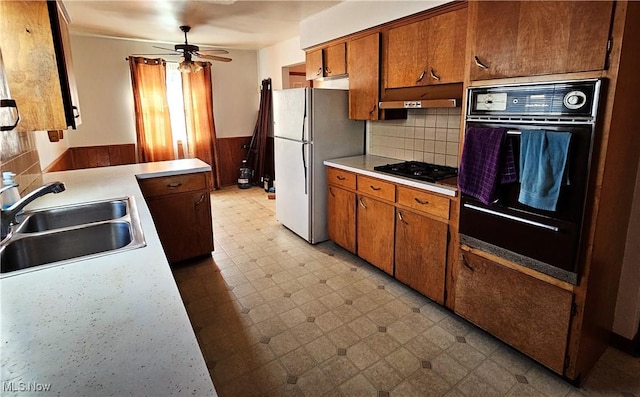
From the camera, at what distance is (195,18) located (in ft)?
12.7

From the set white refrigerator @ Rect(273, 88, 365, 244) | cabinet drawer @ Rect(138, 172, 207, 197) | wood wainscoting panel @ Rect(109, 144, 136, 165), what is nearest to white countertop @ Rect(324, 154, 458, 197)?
white refrigerator @ Rect(273, 88, 365, 244)

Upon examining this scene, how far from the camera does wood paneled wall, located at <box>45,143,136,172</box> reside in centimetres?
499

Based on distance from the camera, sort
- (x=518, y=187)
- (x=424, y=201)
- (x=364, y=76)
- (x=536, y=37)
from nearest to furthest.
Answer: (x=536, y=37), (x=518, y=187), (x=424, y=201), (x=364, y=76)

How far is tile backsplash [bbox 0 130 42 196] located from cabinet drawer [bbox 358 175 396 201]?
7.58 ft

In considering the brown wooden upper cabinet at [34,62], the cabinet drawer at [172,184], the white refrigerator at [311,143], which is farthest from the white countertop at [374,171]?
the brown wooden upper cabinet at [34,62]

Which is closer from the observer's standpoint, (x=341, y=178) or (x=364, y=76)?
(x=364, y=76)

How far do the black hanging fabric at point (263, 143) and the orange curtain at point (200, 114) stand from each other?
2.28ft

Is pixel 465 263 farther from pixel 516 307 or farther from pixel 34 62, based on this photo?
pixel 34 62

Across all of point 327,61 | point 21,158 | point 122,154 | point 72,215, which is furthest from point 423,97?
point 122,154

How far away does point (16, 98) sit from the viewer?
1.45 meters

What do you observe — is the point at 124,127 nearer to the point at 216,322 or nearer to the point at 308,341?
the point at 216,322

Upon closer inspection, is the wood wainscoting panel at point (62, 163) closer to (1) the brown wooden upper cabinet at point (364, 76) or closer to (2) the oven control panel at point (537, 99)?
(1) the brown wooden upper cabinet at point (364, 76)

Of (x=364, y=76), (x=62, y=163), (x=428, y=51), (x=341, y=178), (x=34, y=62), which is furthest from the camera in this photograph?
(x=62, y=163)

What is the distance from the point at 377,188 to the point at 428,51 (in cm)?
108
